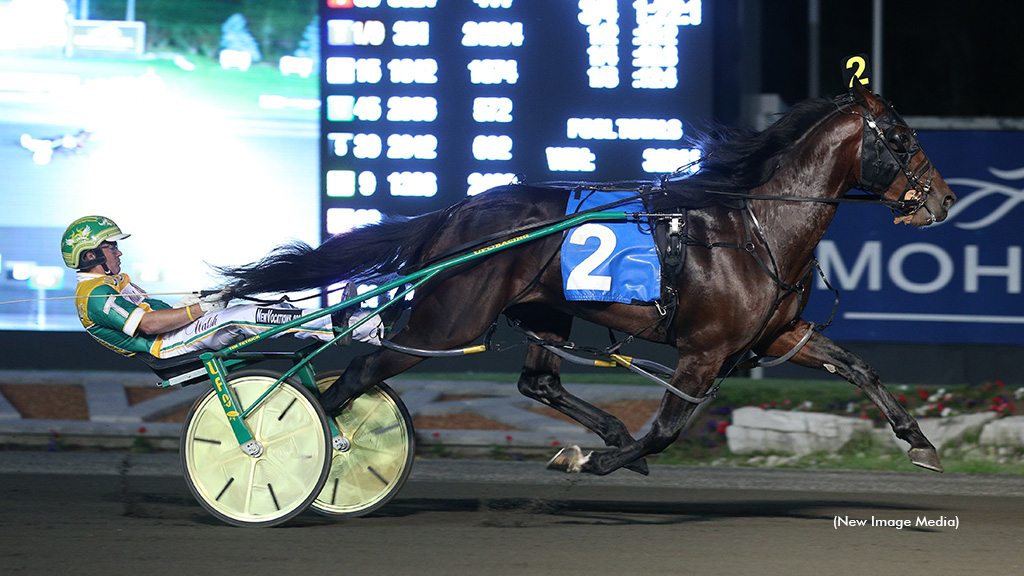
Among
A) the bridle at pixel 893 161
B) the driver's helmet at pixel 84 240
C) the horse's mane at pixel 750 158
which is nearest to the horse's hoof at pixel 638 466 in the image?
the horse's mane at pixel 750 158

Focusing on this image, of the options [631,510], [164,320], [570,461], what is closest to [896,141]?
[570,461]

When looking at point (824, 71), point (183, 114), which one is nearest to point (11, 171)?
point (183, 114)

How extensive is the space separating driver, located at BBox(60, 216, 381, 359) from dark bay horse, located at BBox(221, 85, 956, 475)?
1.09ft

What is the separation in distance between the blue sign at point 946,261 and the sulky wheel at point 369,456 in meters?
5.14

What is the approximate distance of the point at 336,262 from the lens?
5758 mm

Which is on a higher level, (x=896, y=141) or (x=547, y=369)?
(x=896, y=141)

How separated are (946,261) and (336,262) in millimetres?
5870

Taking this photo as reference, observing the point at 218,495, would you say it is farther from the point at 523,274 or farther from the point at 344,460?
the point at 523,274

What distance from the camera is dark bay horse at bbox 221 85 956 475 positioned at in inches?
207

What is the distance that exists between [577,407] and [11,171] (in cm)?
684

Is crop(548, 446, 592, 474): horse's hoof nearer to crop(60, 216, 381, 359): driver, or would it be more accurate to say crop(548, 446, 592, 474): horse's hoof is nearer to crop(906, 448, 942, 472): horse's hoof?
crop(60, 216, 381, 359): driver

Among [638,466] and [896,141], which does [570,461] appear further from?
[896,141]

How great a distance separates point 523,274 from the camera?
5500mm

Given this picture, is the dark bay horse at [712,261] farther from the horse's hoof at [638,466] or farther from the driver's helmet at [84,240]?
the driver's helmet at [84,240]
